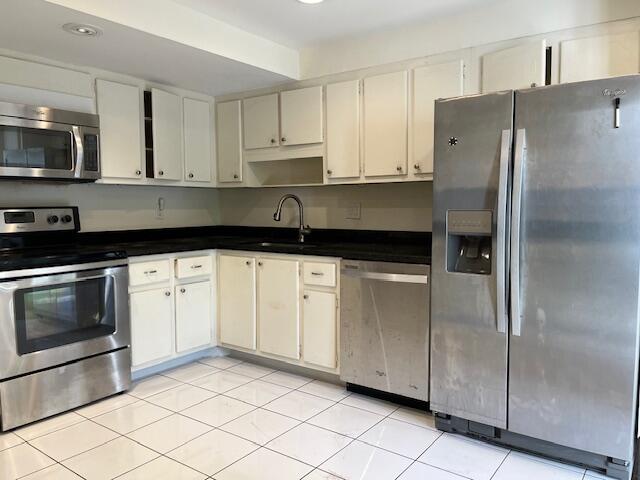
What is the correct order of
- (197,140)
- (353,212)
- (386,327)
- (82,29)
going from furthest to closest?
(197,140) < (353,212) < (386,327) < (82,29)

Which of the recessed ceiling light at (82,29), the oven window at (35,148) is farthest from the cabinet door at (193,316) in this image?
the recessed ceiling light at (82,29)

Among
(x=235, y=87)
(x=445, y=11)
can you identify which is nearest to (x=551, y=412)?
(x=445, y=11)

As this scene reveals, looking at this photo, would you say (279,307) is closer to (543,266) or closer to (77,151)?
(77,151)

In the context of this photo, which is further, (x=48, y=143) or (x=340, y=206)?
(x=340, y=206)

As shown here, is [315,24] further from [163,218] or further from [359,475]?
[359,475]

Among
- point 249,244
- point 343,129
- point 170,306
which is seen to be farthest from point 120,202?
point 343,129

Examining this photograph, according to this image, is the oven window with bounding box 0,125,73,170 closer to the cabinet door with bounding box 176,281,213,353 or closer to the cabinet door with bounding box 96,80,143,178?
the cabinet door with bounding box 96,80,143,178

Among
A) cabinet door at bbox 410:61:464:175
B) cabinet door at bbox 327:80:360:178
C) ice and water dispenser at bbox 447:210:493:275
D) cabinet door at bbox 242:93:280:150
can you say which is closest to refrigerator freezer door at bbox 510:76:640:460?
ice and water dispenser at bbox 447:210:493:275

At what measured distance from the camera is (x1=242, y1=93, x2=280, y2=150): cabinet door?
3.57 meters

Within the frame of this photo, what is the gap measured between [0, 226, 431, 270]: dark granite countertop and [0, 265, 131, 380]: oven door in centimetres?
14

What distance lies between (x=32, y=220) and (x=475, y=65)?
2.85 meters

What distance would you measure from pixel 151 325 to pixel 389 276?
1.63 metres

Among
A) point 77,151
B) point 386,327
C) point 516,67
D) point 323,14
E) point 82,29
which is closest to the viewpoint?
point 82,29

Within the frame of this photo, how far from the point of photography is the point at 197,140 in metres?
3.83
